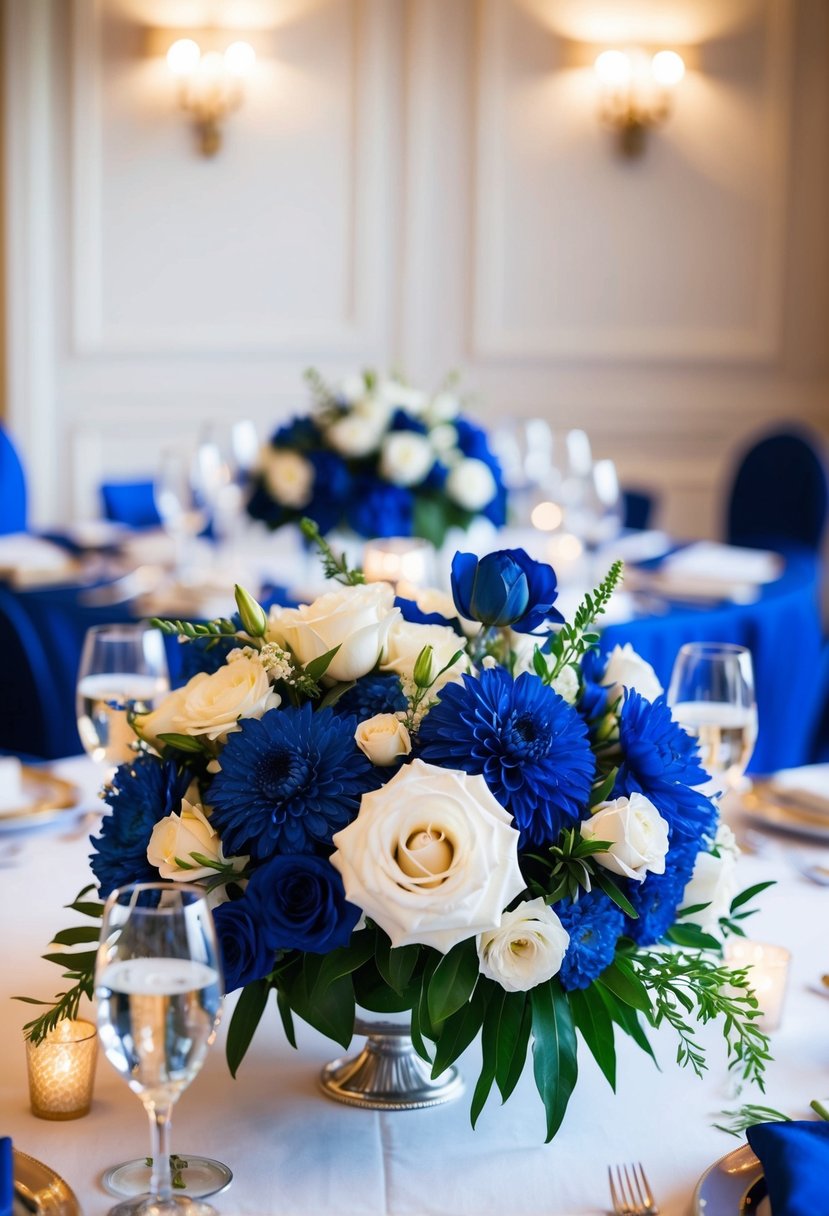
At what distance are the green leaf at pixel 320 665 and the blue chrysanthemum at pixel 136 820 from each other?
11cm

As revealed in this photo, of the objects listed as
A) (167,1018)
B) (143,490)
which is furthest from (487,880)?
(143,490)

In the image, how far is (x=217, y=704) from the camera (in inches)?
40.8

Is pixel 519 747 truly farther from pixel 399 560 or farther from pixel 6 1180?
pixel 399 560

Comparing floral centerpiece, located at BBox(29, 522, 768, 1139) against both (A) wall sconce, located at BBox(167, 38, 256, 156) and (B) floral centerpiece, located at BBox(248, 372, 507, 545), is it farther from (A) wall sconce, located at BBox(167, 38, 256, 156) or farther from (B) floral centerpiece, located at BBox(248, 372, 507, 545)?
(A) wall sconce, located at BBox(167, 38, 256, 156)

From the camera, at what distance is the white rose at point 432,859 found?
89 centimetres

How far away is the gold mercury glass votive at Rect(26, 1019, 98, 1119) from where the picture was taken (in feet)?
3.39

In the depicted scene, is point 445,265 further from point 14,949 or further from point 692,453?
point 14,949

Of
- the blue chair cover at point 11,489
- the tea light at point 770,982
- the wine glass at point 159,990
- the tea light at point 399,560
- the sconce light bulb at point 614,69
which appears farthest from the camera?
the sconce light bulb at point 614,69

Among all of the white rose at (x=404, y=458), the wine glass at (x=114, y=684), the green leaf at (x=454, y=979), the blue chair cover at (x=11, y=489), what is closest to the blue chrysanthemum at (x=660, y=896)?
the green leaf at (x=454, y=979)

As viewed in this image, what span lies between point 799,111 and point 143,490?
3.35 meters

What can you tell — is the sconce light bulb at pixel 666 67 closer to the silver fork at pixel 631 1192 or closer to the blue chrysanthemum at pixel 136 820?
the blue chrysanthemum at pixel 136 820

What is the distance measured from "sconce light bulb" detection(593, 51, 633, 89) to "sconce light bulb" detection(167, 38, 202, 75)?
162 centimetres

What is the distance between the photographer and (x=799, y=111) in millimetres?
6316

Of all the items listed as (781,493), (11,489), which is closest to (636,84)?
(781,493)
